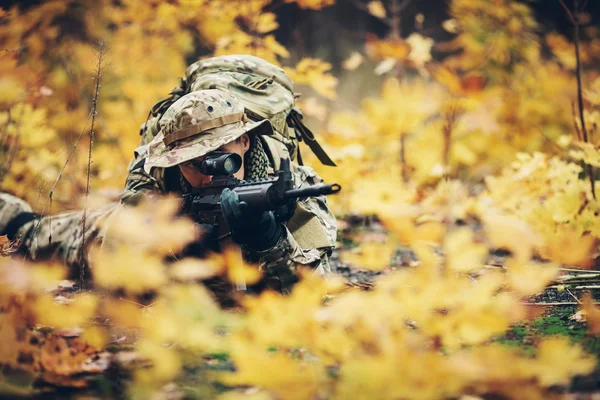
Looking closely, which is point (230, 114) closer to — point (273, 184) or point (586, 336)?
point (273, 184)

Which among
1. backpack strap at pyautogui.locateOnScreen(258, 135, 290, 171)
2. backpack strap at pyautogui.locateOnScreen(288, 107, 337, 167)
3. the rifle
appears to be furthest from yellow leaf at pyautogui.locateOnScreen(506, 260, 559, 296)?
backpack strap at pyautogui.locateOnScreen(288, 107, 337, 167)

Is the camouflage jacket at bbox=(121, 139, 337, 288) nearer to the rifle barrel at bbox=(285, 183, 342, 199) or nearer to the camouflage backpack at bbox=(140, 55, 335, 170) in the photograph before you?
the camouflage backpack at bbox=(140, 55, 335, 170)

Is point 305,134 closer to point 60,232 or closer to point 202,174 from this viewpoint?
point 202,174

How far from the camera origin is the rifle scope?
2.04 metres

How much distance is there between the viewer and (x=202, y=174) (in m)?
2.21

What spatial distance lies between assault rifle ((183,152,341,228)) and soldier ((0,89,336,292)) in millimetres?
54

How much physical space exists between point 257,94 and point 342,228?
174 centimetres

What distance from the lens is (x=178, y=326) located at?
4.39 ft

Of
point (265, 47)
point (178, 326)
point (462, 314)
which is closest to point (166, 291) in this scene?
point (178, 326)

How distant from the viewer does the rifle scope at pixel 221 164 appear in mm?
2039

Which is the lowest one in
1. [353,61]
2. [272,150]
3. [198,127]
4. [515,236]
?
[515,236]

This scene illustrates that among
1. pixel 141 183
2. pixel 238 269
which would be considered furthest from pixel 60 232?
pixel 238 269

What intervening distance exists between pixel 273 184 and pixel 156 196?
86 centimetres

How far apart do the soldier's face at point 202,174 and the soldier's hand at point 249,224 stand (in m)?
0.34
